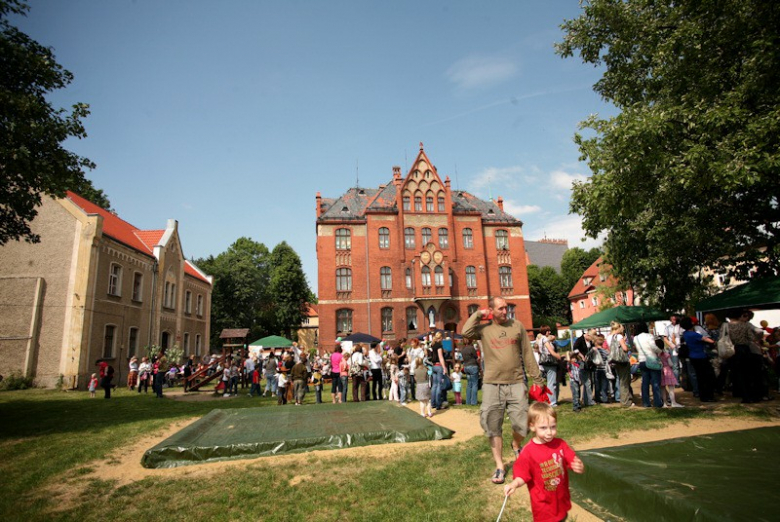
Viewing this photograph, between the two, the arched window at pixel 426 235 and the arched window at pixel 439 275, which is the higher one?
the arched window at pixel 426 235

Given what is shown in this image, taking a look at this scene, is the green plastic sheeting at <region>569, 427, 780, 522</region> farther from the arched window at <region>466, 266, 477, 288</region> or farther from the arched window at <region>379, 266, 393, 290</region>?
the arched window at <region>466, 266, 477, 288</region>

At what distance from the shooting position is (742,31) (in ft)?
29.3

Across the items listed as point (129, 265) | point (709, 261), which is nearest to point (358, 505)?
point (709, 261)

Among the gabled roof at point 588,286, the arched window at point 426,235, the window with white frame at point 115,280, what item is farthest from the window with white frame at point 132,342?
the gabled roof at point 588,286

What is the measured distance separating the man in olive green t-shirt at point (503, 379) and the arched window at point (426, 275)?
103 ft

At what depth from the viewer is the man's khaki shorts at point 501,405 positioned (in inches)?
216

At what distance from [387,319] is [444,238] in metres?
9.02

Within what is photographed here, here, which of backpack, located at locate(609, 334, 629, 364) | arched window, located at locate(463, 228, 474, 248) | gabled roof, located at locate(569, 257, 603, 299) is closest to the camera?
backpack, located at locate(609, 334, 629, 364)

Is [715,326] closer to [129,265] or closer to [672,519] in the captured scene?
[672,519]

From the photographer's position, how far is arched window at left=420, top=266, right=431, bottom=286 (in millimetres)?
37156

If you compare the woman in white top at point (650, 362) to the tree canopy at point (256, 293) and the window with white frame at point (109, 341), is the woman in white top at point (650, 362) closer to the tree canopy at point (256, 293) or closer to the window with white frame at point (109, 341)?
the window with white frame at point (109, 341)

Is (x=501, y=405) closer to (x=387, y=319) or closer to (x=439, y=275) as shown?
(x=387, y=319)

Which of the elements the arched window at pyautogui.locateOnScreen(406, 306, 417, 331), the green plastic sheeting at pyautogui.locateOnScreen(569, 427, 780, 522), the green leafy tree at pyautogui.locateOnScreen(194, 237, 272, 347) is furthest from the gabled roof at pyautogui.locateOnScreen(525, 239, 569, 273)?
the green plastic sheeting at pyautogui.locateOnScreen(569, 427, 780, 522)

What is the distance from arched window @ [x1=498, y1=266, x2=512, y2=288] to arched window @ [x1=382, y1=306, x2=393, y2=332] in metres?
10.8
